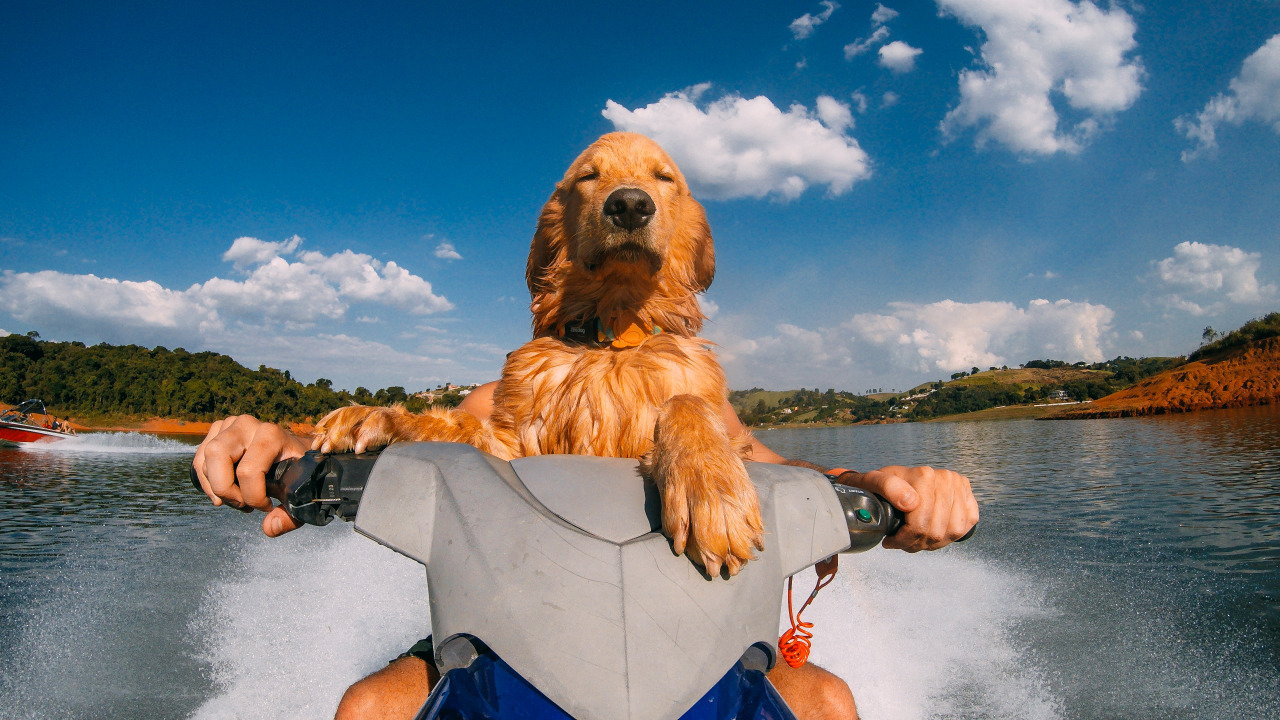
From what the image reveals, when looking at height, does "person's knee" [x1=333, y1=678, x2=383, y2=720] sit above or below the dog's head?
below

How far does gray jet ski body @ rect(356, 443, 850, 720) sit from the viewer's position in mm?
1100

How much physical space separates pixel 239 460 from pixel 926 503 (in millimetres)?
1797

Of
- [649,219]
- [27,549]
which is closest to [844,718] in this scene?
[649,219]

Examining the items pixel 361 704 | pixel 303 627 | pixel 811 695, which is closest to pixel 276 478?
pixel 361 704

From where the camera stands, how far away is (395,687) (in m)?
1.79

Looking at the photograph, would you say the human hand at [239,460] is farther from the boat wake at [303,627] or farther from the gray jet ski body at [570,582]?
the boat wake at [303,627]

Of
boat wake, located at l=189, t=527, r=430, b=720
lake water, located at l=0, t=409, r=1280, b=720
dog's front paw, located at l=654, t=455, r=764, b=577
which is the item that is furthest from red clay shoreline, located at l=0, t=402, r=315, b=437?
dog's front paw, located at l=654, t=455, r=764, b=577

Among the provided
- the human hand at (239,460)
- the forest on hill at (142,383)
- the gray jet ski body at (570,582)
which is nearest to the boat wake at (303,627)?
the human hand at (239,460)

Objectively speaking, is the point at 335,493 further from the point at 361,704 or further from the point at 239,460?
the point at 361,704

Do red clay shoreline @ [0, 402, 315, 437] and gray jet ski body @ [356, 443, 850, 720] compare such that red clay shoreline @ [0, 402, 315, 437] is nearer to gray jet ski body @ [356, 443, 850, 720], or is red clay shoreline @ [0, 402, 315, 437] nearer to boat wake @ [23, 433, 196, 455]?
boat wake @ [23, 433, 196, 455]

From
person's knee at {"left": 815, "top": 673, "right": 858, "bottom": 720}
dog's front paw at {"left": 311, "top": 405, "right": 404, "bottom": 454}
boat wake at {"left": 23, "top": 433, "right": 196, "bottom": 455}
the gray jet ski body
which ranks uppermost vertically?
dog's front paw at {"left": 311, "top": 405, "right": 404, "bottom": 454}

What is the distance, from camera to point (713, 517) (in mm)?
1241

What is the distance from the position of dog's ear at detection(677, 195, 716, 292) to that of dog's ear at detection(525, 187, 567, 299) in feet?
1.98

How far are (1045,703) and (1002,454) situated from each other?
1428cm
